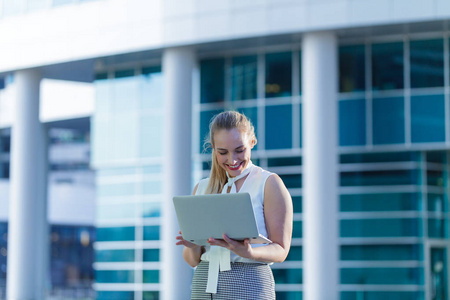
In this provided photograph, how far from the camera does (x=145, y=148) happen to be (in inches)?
849

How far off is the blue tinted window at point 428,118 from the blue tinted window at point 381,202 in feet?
5.55

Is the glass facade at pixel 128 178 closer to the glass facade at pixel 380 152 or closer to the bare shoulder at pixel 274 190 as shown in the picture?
the glass facade at pixel 380 152

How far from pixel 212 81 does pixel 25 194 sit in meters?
6.74

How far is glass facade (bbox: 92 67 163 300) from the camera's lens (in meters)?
21.5

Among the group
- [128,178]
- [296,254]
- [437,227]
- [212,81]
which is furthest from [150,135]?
[437,227]

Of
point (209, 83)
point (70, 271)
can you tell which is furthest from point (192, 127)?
point (70, 271)

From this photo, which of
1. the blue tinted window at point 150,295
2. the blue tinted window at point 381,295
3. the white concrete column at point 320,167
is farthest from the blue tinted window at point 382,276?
the blue tinted window at point 150,295

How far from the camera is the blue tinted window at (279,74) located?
20.1m

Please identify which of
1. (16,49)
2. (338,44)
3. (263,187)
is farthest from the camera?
(16,49)

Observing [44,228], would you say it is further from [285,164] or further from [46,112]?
[285,164]

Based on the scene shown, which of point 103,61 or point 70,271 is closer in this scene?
point 103,61

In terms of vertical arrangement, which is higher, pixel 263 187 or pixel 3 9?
pixel 3 9

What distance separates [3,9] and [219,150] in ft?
68.9

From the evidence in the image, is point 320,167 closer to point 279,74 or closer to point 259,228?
point 279,74
